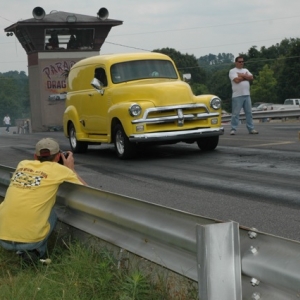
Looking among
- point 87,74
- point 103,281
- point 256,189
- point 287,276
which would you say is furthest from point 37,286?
point 87,74

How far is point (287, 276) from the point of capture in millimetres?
3775

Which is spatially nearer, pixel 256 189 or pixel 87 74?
pixel 256 189

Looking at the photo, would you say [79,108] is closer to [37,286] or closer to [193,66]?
[37,286]

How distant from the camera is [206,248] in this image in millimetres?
4121

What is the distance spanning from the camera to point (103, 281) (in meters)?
5.59

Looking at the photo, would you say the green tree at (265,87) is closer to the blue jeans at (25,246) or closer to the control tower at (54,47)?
the control tower at (54,47)

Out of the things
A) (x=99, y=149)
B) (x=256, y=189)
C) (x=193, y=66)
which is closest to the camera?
(x=256, y=189)

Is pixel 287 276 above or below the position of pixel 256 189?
above

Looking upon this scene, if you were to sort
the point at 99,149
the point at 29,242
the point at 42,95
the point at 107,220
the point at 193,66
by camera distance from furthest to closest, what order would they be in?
1. the point at 193,66
2. the point at 42,95
3. the point at 99,149
4. the point at 29,242
5. the point at 107,220

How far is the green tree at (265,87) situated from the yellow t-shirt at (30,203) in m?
119

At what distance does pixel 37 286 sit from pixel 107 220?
27.6 inches

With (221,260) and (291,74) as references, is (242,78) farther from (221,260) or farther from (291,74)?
(291,74)

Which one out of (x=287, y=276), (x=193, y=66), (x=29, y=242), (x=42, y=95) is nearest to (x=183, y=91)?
(x=29, y=242)

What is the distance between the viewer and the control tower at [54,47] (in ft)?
223
